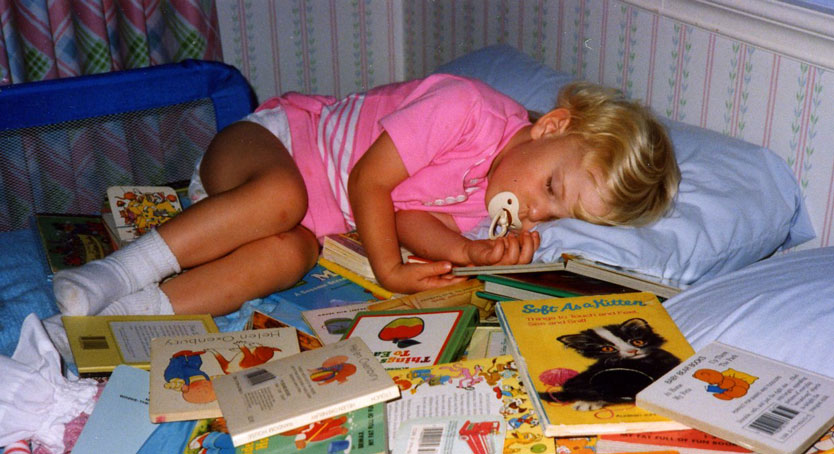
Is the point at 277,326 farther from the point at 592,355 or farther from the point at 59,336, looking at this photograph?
the point at 592,355

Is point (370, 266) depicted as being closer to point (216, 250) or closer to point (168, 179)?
point (216, 250)

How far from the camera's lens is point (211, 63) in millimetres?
1595

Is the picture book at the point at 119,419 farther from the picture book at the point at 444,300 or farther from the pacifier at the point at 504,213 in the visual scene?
the pacifier at the point at 504,213

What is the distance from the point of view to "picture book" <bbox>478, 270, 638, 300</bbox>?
3.52 feet

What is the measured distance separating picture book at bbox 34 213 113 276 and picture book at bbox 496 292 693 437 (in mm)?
762

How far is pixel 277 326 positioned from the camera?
3.64ft

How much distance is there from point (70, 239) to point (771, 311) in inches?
45.5

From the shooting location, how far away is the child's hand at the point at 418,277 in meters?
1.21

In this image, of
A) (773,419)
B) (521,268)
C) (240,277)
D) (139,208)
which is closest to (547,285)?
(521,268)

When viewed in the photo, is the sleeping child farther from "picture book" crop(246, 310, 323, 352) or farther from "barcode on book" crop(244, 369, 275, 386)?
"barcode on book" crop(244, 369, 275, 386)

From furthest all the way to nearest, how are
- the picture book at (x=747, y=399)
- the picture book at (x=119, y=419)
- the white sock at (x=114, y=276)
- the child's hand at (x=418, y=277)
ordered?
the child's hand at (x=418, y=277), the white sock at (x=114, y=276), the picture book at (x=119, y=419), the picture book at (x=747, y=399)

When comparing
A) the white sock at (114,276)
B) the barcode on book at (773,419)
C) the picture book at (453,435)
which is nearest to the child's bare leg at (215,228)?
the white sock at (114,276)

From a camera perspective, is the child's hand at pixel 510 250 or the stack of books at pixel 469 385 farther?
the child's hand at pixel 510 250

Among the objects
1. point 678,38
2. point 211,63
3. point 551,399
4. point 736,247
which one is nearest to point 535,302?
point 551,399
